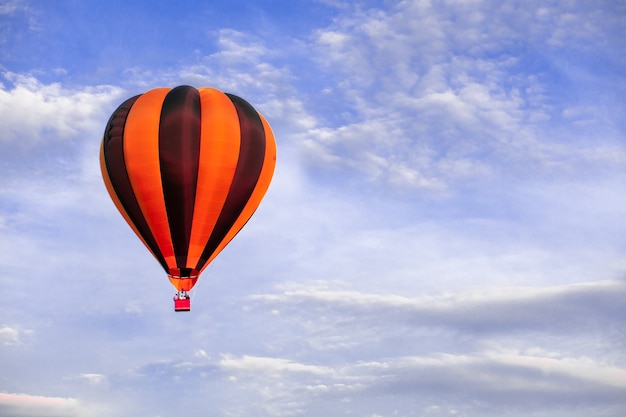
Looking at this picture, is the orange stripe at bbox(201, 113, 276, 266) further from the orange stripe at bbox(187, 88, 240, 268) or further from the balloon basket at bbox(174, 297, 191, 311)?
the balloon basket at bbox(174, 297, 191, 311)

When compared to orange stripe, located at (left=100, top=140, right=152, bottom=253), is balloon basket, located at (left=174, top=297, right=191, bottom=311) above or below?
below

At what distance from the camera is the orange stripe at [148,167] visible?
204 feet

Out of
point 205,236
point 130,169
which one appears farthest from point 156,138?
point 205,236

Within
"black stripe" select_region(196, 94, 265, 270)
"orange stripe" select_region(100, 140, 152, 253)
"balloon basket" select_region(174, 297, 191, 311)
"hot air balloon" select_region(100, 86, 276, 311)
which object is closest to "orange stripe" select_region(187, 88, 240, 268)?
"hot air balloon" select_region(100, 86, 276, 311)

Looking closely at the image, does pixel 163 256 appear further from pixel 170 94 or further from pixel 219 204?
pixel 170 94

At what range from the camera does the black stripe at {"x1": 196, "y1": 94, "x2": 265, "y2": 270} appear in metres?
63.6

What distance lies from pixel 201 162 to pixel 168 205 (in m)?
3.12

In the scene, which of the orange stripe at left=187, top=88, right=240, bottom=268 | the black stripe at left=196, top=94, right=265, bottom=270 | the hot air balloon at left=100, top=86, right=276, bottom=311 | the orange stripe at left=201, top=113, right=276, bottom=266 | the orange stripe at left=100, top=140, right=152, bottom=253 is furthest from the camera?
the orange stripe at left=201, top=113, right=276, bottom=266

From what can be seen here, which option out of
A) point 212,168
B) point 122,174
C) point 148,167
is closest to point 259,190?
point 212,168

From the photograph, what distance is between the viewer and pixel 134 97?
64812 millimetres

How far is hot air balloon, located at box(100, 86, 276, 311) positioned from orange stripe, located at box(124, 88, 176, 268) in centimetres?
6

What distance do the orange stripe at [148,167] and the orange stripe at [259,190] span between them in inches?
143

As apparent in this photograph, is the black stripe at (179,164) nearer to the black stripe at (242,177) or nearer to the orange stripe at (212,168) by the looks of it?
the orange stripe at (212,168)

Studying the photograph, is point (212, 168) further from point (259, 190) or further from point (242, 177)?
point (259, 190)
